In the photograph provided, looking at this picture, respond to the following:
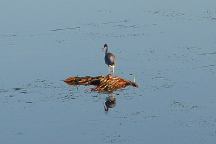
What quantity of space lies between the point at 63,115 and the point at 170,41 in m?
12.2

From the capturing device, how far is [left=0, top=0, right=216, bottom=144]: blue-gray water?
77.0ft

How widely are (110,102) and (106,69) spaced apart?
5.06 metres

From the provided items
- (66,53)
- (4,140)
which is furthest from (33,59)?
(4,140)

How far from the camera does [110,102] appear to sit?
26594mm

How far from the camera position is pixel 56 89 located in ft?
93.1

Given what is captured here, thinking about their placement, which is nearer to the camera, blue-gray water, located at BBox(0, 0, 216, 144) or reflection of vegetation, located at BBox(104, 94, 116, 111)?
blue-gray water, located at BBox(0, 0, 216, 144)

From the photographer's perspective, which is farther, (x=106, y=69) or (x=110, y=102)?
(x=106, y=69)

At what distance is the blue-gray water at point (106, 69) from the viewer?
2347 centimetres

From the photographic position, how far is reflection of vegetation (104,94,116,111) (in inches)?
1027

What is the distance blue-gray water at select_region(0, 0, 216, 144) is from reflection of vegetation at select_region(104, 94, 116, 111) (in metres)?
0.18

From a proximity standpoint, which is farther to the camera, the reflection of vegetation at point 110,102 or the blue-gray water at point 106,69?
the reflection of vegetation at point 110,102

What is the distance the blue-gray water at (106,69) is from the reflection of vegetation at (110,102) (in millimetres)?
184

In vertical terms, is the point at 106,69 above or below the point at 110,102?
above

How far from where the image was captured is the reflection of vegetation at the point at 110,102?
26091 millimetres
